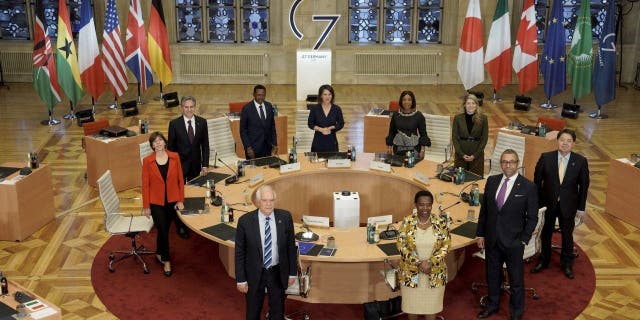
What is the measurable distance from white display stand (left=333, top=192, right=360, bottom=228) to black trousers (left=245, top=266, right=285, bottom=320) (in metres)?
1.71

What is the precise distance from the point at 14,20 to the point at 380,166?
41.1 feet

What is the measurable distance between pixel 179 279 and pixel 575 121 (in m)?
9.69

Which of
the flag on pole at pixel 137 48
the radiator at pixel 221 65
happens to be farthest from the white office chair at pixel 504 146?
the radiator at pixel 221 65

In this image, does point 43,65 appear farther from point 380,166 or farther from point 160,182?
point 380,166

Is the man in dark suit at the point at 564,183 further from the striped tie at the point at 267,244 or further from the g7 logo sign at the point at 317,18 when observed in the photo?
the g7 logo sign at the point at 317,18

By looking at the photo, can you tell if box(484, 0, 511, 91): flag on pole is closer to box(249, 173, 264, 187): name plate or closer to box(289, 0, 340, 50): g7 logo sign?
box(289, 0, 340, 50): g7 logo sign

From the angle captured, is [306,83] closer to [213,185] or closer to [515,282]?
[213,185]

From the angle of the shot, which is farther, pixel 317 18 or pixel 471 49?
pixel 471 49

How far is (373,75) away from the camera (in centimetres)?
1789

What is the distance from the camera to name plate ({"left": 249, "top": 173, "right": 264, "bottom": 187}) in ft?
26.5

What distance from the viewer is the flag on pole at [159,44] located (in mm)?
14969

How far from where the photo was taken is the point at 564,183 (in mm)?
7395

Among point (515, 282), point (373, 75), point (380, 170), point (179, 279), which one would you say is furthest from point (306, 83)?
point (515, 282)

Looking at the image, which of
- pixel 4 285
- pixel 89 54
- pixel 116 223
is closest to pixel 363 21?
pixel 89 54
